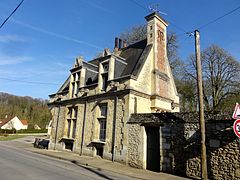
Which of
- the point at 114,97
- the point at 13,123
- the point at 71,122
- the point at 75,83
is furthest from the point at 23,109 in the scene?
the point at 114,97

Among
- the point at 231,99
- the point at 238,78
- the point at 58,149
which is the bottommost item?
the point at 58,149

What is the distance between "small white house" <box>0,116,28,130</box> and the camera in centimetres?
6994

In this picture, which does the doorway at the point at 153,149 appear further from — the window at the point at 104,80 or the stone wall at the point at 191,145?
the window at the point at 104,80

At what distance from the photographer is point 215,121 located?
375 inches

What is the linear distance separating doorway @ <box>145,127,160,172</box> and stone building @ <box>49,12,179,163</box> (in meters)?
1.55

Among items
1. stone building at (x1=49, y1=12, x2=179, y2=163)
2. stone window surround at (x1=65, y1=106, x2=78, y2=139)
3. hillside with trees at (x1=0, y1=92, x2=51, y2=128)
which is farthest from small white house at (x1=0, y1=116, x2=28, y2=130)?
stone building at (x1=49, y1=12, x2=179, y2=163)

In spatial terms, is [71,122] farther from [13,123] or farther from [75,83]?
[13,123]

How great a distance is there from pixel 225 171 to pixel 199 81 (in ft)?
13.3

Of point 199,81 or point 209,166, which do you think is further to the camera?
point 209,166

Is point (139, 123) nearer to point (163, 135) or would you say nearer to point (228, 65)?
point (163, 135)

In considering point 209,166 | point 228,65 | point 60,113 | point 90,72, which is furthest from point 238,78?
point 60,113

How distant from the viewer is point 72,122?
1917 centimetres

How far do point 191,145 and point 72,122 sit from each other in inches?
476

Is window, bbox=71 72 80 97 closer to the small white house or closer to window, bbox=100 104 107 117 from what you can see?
window, bbox=100 104 107 117
